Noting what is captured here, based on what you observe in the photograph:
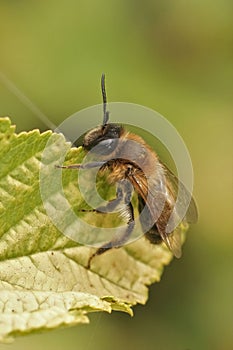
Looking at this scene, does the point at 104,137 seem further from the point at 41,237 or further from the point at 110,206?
the point at 41,237

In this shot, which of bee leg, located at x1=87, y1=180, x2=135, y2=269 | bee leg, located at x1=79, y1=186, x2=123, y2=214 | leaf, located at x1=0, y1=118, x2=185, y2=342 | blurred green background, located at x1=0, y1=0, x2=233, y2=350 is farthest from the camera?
blurred green background, located at x1=0, y1=0, x2=233, y2=350

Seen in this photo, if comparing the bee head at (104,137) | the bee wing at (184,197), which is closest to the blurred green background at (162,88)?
the bee wing at (184,197)

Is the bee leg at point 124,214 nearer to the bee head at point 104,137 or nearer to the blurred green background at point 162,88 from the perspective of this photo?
the bee head at point 104,137

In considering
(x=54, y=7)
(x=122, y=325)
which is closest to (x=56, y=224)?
(x=122, y=325)

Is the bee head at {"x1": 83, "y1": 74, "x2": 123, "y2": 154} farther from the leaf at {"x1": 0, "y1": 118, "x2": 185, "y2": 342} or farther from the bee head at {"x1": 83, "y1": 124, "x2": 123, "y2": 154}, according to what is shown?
the leaf at {"x1": 0, "y1": 118, "x2": 185, "y2": 342}

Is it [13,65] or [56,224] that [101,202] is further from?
[13,65]

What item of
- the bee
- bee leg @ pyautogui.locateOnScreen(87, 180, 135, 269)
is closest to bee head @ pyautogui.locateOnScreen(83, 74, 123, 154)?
the bee

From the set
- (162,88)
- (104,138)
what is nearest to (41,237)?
(104,138)
